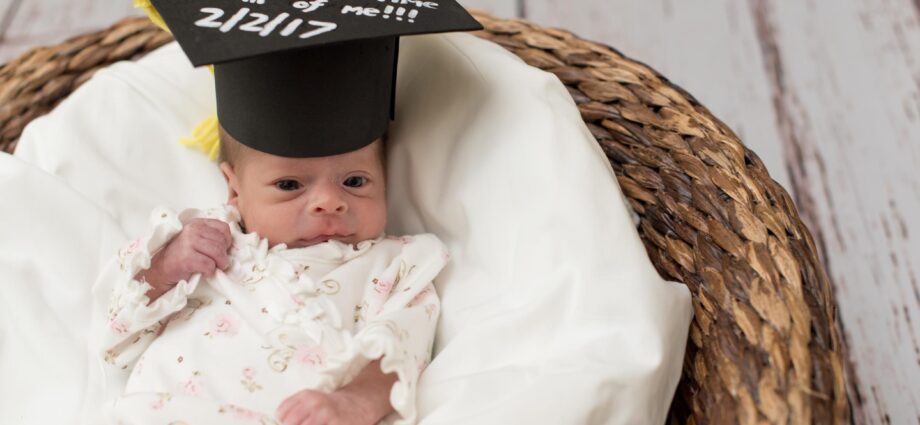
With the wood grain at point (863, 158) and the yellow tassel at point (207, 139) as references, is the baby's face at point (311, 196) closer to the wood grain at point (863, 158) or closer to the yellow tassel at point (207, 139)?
the yellow tassel at point (207, 139)

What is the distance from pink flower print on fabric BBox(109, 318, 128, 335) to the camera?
1.26 m

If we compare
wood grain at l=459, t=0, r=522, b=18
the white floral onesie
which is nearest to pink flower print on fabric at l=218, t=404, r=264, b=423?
the white floral onesie

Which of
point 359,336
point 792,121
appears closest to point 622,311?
point 359,336

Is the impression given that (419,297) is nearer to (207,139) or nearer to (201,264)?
(201,264)

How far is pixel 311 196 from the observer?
4.22 ft

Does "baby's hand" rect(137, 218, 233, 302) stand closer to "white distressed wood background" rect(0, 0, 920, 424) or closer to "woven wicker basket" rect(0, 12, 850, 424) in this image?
"woven wicker basket" rect(0, 12, 850, 424)

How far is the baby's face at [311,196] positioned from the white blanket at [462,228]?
4.3 inches

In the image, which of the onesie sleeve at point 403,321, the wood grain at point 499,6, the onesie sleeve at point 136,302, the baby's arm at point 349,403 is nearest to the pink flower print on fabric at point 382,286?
the onesie sleeve at point 403,321

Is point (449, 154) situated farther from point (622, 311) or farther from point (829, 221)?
point (829, 221)

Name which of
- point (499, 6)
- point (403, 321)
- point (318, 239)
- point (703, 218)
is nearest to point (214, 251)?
point (318, 239)

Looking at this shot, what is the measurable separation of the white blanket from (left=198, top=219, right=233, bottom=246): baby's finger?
0.19 m

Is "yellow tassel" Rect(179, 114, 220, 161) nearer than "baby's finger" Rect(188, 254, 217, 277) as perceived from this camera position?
No

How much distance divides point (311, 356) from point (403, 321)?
108mm

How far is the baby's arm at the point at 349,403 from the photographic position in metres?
1.13
